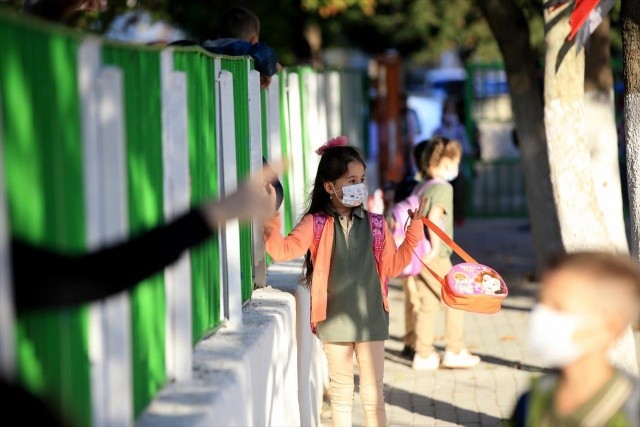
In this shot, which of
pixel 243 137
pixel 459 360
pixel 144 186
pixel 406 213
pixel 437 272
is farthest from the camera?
pixel 459 360

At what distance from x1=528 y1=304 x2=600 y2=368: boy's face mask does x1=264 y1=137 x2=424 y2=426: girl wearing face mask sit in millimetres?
3028

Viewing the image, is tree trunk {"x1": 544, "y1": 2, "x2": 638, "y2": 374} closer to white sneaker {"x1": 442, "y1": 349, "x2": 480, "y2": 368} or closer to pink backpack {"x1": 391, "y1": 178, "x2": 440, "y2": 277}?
pink backpack {"x1": 391, "y1": 178, "x2": 440, "y2": 277}

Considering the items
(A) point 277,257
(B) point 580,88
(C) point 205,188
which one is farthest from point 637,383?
(B) point 580,88

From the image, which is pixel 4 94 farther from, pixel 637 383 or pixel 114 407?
pixel 637 383

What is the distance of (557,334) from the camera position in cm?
Answer: 342

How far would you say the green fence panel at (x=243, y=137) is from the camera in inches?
249

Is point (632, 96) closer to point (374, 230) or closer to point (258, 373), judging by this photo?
point (374, 230)

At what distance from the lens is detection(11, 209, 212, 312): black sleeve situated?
276 centimetres

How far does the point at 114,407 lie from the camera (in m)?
3.88

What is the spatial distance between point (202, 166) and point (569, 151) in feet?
14.0

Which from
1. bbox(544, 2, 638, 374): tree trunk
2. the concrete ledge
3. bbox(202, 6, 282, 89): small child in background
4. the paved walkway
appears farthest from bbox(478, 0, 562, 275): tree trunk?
the concrete ledge

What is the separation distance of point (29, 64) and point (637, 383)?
5.76ft

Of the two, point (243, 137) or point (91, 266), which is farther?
point (243, 137)

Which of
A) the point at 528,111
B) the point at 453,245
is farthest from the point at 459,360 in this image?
the point at 528,111
